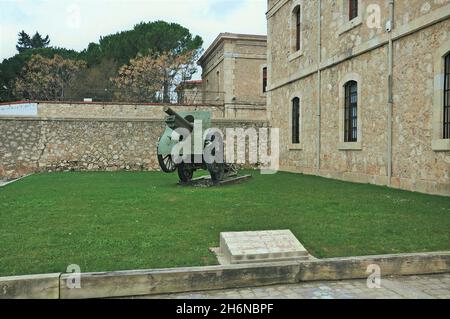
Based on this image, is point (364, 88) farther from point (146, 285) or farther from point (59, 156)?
point (59, 156)

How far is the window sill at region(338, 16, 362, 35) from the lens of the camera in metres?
12.6

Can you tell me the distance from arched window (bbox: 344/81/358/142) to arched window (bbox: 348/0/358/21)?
84.6 inches

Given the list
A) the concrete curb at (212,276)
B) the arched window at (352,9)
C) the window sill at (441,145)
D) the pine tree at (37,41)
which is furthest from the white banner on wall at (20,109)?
the pine tree at (37,41)

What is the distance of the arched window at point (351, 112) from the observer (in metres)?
13.3

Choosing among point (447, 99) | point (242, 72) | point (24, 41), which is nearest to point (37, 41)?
point (24, 41)

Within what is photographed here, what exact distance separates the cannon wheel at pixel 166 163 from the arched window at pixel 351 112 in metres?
5.89

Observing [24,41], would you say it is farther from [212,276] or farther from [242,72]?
[212,276]

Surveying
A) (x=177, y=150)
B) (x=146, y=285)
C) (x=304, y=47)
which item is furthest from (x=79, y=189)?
(x=304, y=47)

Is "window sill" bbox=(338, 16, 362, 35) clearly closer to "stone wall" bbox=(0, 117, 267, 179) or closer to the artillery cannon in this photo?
the artillery cannon

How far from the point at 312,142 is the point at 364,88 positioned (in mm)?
4014

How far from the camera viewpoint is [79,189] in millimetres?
10836

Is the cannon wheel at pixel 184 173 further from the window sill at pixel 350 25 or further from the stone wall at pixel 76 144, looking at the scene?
the stone wall at pixel 76 144

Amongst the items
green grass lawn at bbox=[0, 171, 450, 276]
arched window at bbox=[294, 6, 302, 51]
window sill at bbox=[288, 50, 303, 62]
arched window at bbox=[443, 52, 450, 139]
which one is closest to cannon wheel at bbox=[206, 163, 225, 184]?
green grass lawn at bbox=[0, 171, 450, 276]
